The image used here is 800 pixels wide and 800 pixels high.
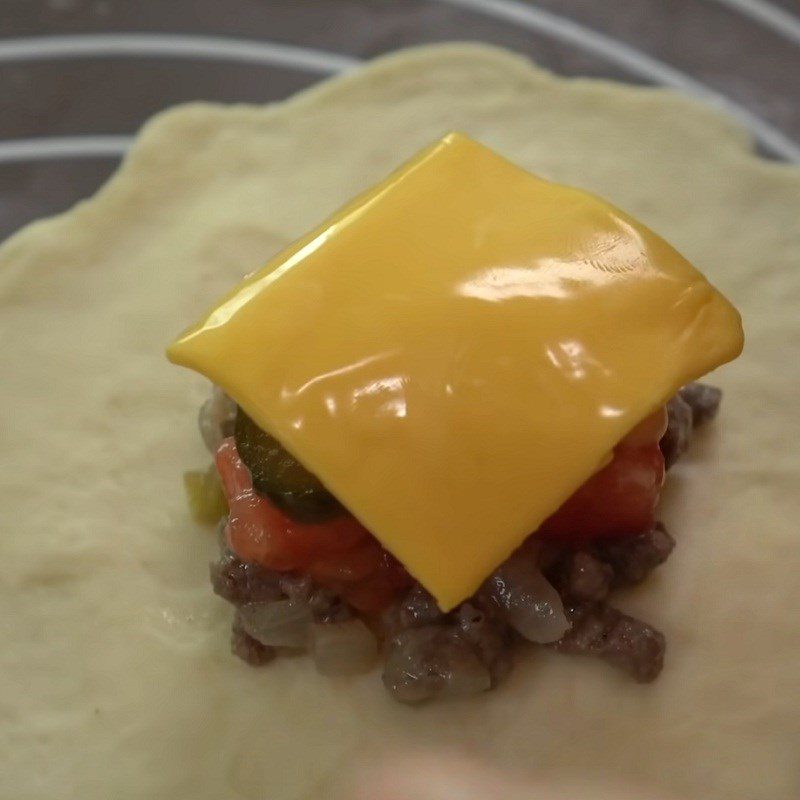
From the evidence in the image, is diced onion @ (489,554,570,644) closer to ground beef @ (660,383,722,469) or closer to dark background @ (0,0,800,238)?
ground beef @ (660,383,722,469)

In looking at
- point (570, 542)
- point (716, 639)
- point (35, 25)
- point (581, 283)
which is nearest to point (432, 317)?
point (581, 283)

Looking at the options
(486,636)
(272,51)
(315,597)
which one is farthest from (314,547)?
(272,51)

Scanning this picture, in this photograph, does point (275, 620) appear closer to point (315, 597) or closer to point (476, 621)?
point (315, 597)

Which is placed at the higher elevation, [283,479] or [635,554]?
[283,479]

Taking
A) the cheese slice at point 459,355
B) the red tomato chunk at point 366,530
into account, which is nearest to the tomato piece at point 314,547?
the red tomato chunk at point 366,530

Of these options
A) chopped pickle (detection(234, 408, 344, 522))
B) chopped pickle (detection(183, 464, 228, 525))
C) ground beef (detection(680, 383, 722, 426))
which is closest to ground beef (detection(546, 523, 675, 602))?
ground beef (detection(680, 383, 722, 426))

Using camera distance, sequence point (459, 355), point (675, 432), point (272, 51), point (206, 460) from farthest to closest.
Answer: point (272, 51), point (206, 460), point (675, 432), point (459, 355)

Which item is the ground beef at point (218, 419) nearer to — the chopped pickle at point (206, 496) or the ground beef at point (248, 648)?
the chopped pickle at point (206, 496)

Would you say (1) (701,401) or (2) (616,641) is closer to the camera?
(2) (616,641)
